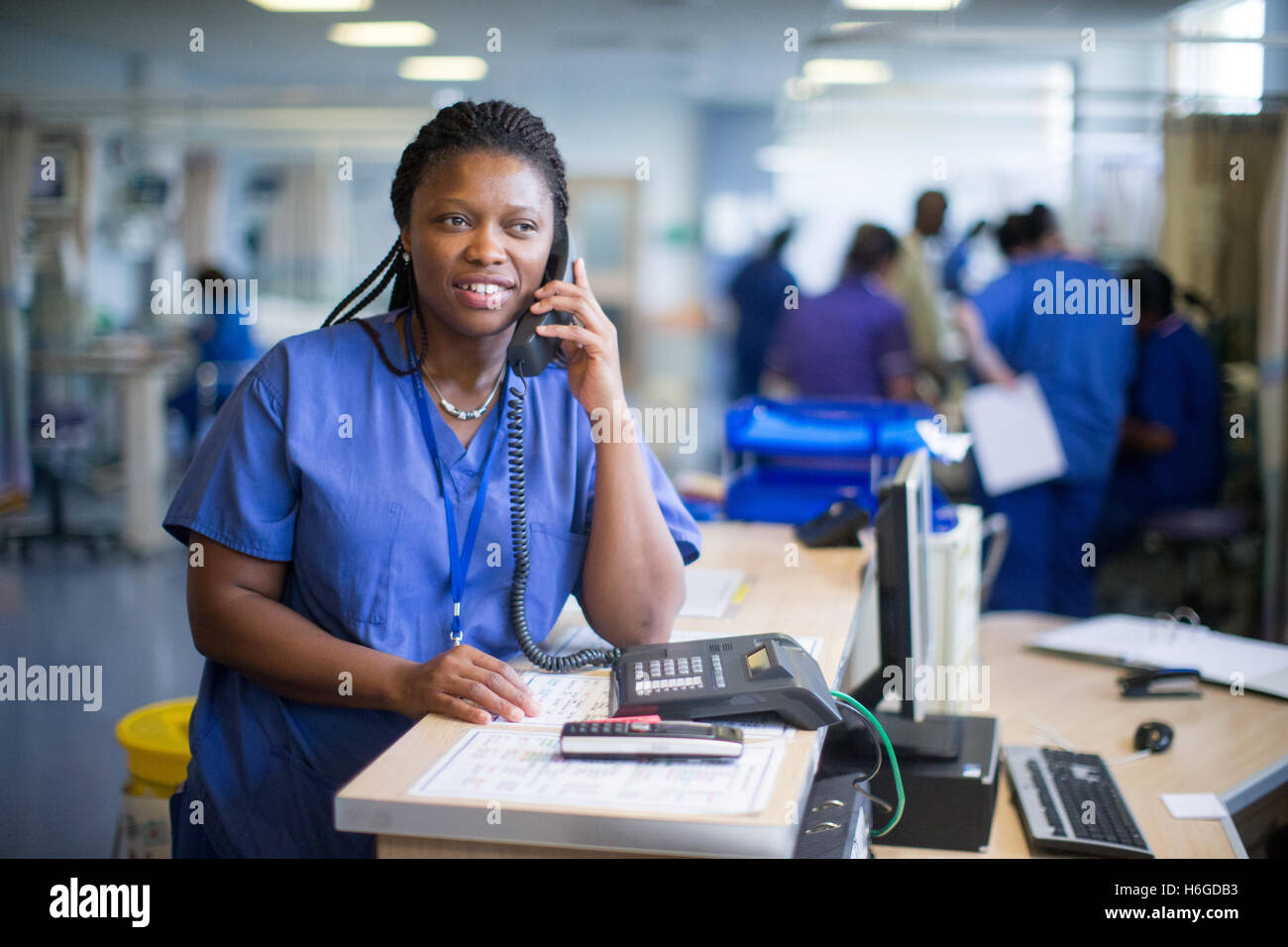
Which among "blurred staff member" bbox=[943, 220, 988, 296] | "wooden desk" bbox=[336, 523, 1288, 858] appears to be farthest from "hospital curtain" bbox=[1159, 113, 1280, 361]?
"blurred staff member" bbox=[943, 220, 988, 296]

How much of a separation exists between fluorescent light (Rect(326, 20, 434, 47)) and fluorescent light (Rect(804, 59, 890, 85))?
2474 millimetres

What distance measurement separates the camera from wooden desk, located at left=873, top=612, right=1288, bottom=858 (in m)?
1.59

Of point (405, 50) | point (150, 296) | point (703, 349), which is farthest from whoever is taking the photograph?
point (703, 349)

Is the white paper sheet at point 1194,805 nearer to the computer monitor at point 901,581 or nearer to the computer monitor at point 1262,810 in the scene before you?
the computer monitor at point 1262,810

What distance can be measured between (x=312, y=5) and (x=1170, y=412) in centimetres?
491

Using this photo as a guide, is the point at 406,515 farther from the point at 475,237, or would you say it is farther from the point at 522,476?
the point at 475,237

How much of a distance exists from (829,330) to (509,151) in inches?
146

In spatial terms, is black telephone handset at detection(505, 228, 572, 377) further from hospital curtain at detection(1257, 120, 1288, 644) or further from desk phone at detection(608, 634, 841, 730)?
hospital curtain at detection(1257, 120, 1288, 644)

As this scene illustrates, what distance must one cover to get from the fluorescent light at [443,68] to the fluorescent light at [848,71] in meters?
2.42

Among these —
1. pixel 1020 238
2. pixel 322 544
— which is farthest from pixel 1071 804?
pixel 1020 238

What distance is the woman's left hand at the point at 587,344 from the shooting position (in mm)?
1441
